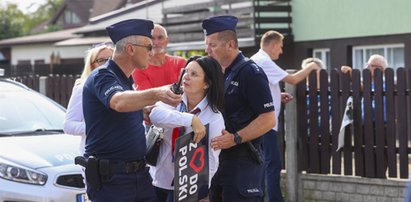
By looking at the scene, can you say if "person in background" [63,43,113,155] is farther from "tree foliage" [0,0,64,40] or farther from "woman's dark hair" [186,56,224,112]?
"tree foliage" [0,0,64,40]

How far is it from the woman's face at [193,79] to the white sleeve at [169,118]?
19 centimetres

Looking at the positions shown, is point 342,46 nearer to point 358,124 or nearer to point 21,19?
point 358,124

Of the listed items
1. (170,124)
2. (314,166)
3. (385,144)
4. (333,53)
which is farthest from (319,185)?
(333,53)

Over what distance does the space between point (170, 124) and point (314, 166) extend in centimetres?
536

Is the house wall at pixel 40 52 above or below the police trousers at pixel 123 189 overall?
above

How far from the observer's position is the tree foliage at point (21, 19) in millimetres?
57938

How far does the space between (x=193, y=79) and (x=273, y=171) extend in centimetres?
457

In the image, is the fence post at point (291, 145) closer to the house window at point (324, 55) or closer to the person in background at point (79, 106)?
the person in background at point (79, 106)

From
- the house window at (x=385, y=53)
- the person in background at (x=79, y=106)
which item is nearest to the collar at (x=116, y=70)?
the person in background at (x=79, y=106)

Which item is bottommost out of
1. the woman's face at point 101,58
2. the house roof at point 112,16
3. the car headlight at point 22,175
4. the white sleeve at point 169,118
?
the car headlight at point 22,175

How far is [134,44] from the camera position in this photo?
5.16 m

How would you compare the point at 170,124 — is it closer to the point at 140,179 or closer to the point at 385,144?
the point at 140,179

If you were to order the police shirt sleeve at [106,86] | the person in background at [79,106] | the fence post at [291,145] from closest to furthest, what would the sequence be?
1. the police shirt sleeve at [106,86]
2. the person in background at [79,106]
3. the fence post at [291,145]

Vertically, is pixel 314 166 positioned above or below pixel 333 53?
below
